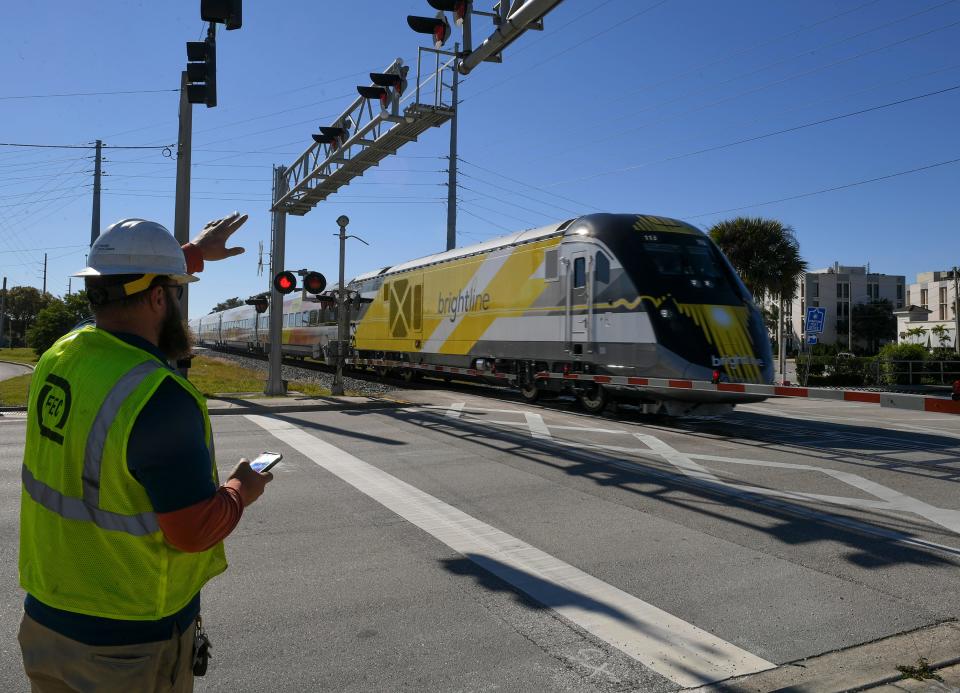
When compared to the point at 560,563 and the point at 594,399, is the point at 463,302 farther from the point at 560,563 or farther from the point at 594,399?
the point at 560,563

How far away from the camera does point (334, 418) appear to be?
42.5 feet

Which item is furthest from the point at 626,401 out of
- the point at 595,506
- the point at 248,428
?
the point at 595,506

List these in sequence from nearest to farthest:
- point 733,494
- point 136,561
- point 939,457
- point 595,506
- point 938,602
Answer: point 136,561, point 938,602, point 595,506, point 733,494, point 939,457

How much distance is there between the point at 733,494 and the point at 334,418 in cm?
740

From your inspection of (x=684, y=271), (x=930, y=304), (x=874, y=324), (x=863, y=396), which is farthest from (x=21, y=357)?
(x=930, y=304)

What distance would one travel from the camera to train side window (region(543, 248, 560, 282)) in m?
14.8

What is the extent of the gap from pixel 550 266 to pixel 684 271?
9.30ft

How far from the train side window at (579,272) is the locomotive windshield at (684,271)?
4.02ft

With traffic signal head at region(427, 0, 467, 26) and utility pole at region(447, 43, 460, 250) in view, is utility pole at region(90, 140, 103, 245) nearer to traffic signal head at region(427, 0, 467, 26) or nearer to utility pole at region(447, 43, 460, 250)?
utility pole at region(447, 43, 460, 250)

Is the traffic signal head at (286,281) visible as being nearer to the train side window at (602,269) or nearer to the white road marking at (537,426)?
the white road marking at (537,426)

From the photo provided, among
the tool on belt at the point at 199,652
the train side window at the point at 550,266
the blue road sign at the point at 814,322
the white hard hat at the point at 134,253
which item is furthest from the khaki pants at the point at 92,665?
the blue road sign at the point at 814,322

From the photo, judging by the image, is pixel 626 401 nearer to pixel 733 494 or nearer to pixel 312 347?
pixel 733 494

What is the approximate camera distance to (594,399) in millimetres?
14664

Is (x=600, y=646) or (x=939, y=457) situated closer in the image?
(x=600, y=646)
